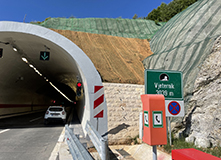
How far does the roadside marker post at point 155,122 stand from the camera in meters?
2.87

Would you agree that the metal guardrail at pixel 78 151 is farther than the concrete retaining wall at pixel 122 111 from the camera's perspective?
No

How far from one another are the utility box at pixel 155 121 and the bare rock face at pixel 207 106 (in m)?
4.16

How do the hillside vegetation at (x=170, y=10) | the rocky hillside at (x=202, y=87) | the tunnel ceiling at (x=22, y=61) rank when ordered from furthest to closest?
the hillside vegetation at (x=170, y=10), the tunnel ceiling at (x=22, y=61), the rocky hillside at (x=202, y=87)

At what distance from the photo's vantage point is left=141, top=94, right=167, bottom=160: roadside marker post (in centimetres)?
287

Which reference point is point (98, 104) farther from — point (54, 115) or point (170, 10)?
point (170, 10)

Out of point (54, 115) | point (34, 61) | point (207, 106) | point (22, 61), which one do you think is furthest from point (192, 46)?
point (22, 61)

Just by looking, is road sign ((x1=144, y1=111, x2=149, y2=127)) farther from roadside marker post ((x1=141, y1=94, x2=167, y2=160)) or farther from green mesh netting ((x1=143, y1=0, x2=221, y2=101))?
green mesh netting ((x1=143, y1=0, x2=221, y2=101))

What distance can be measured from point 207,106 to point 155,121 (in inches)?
202

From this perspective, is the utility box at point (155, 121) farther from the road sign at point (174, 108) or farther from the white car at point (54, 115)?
the white car at point (54, 115)

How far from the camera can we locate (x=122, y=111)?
9.64 m

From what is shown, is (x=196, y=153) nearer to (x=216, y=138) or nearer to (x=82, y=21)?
(x=216, y=138)

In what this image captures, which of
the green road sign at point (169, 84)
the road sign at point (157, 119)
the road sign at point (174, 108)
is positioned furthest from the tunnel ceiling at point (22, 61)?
the road sign at point (157, 119)

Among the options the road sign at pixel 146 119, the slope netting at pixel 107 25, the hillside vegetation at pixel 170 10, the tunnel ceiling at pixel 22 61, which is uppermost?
the hillside vegetation at pixel 170 10

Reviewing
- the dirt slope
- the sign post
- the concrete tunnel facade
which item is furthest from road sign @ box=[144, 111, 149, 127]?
the dirt slope
